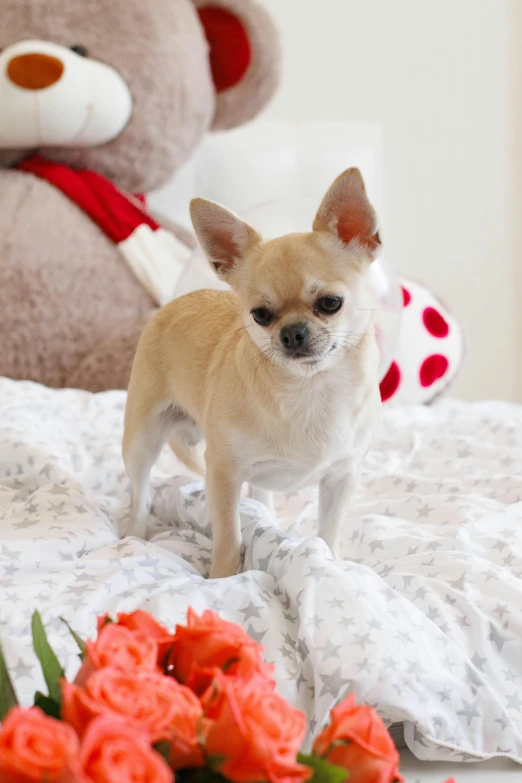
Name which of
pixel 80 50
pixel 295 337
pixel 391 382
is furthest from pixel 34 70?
pixel 295 337

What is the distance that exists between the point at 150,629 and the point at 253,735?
132 millimetres

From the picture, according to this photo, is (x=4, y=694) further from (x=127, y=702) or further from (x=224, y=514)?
(x=224, y=514)

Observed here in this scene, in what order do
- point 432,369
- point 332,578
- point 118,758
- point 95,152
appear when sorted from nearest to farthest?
point 118,758 < point 332,578 < point 432,369 < point 95,152

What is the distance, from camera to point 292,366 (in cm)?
109

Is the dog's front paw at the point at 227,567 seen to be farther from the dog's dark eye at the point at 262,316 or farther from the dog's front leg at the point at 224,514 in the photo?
the dog's dark eye at the point at 262,316

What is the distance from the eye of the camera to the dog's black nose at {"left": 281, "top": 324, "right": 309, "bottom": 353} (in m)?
1.04

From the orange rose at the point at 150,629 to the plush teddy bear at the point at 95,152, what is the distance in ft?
5.80

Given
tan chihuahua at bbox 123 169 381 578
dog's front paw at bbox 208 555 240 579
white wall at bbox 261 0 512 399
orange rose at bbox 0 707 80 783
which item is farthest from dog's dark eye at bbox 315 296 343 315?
white wall at bbox 261 0 512 399

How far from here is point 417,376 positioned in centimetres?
231

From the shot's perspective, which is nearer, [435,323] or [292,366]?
[292,366]

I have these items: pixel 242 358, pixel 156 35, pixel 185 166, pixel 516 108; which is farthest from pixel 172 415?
pixel 516 108

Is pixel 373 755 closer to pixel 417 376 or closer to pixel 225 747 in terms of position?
pixel 225 747

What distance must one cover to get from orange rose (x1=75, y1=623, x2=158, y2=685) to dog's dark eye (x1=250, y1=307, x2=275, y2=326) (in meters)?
0.64

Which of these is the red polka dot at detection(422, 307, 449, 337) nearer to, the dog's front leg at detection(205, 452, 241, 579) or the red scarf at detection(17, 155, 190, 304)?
the red scarf at detection(17, 155, 190, 304)
